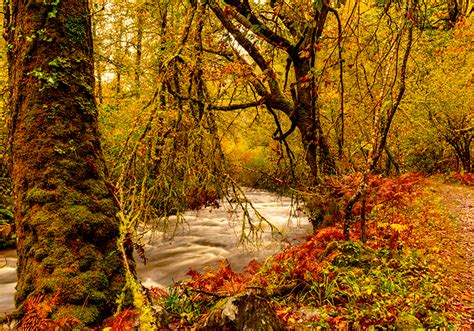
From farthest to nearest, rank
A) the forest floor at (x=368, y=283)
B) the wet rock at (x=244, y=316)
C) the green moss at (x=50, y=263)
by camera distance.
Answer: the forest floor at (x=368, y=283)
the green moss at (x=50, y=263)
the wet rock at (x=244, y=316)

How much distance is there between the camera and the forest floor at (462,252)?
139 inches

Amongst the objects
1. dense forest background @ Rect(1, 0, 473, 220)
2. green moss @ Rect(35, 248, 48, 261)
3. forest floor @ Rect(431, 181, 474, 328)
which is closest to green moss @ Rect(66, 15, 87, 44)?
dense forest background @ Rect(1, 0, 473, 220)

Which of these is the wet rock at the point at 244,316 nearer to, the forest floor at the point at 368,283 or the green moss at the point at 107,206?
the forest floor at the point at 368,283

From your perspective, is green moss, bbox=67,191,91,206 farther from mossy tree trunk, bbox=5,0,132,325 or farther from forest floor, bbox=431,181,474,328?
forest floor, bbox=431,181,474,328

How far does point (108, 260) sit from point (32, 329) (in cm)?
88

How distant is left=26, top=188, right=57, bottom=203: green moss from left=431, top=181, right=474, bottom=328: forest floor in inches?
165

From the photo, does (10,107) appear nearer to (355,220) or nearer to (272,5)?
(272,5)

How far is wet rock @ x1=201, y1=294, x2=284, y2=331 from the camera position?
2785 millimetres

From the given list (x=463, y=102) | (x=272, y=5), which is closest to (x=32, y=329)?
(x=272, y=5)

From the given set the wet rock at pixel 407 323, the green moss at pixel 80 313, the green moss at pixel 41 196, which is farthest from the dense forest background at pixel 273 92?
the wet rock at pixel 407 323

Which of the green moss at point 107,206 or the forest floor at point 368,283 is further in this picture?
the green moss at point 107,206

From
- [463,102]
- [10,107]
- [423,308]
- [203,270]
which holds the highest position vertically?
[463,102]

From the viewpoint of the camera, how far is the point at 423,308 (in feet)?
10.5

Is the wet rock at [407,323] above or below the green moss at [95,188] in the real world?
below
